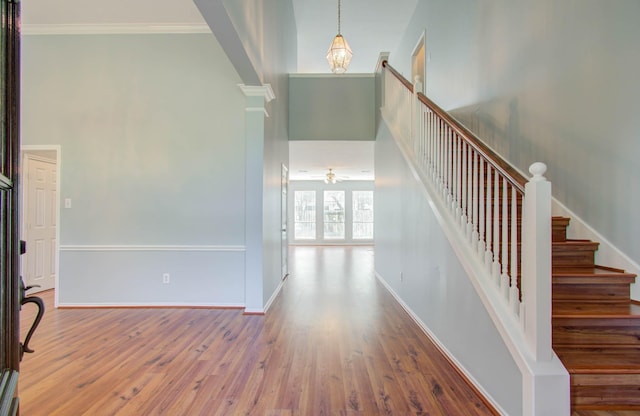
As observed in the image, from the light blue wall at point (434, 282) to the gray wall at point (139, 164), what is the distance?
6.79ft

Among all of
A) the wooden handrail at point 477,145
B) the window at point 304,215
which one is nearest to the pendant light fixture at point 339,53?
the wooden handrail at point 477,145

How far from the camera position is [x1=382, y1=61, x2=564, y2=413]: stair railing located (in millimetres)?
1638

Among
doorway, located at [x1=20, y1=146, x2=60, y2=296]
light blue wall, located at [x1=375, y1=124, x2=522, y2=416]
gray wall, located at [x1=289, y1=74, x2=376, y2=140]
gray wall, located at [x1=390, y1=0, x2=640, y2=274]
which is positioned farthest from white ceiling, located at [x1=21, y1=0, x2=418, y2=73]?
light blue wall, located at [x1=375, y1=124, x2=522, y2=416]

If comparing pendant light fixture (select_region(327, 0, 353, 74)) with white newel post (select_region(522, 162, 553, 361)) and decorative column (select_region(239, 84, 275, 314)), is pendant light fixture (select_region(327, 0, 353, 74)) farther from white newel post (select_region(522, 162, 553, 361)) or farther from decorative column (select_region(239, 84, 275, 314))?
white newel post (select_region(522, 162, 553, 361))

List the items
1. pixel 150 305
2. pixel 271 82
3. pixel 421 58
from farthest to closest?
pixel 421 58
pixel 271 82
pixel 150 305

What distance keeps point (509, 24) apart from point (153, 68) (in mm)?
4233

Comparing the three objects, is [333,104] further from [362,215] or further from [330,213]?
[362,215]

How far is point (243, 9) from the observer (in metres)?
2.61

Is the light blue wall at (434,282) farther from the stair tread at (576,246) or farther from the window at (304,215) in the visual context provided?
the window at (304,215)

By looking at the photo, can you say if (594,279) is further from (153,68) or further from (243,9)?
(153,68)

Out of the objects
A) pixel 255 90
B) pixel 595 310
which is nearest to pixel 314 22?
pixel 255 90

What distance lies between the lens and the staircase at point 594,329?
1695mm

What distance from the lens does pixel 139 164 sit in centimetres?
394

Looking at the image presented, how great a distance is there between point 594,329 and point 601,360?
0.21m
